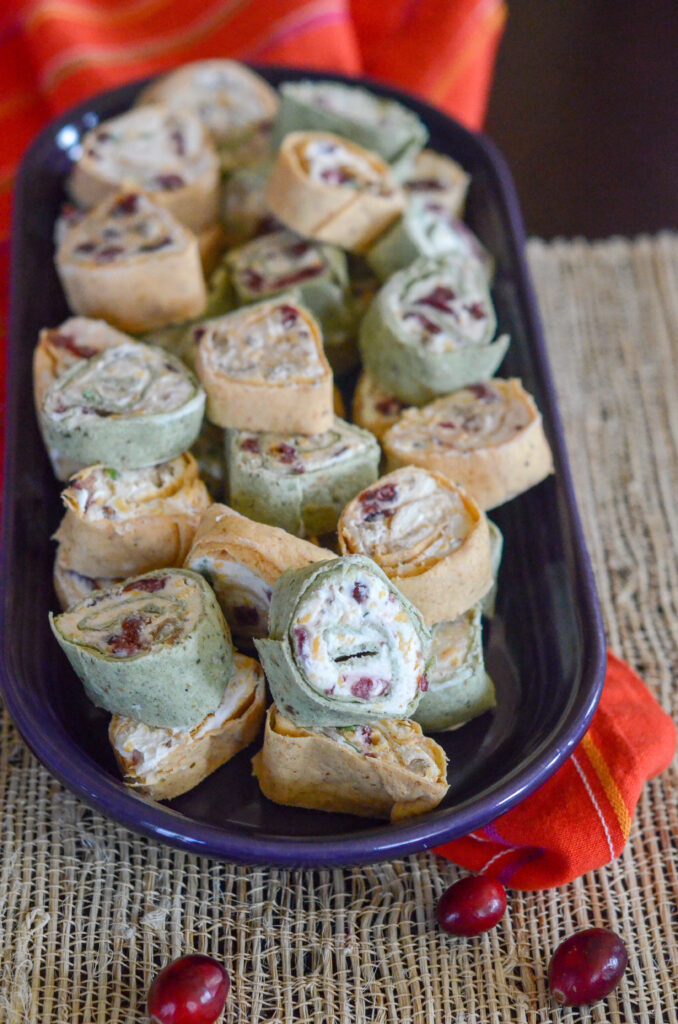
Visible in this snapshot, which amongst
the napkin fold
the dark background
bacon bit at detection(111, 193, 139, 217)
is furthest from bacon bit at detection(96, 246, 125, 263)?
the dark background

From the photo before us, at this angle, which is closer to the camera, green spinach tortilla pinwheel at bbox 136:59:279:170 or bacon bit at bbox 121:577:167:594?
bacon bit at bbox 121:577:167:594

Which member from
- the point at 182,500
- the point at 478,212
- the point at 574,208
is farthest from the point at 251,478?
the point at 574,208

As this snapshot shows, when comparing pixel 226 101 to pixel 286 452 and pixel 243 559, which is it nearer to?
pixel 286 452

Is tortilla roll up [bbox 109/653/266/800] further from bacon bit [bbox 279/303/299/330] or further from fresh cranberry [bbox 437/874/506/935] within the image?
bacon bit [bbox 279/303/299/330]

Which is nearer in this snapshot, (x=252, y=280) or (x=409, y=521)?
(x=409, y=521)

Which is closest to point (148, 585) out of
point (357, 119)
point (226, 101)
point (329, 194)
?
point (329, 194)

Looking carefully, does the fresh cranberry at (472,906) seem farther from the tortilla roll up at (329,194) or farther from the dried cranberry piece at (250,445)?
the tortilla roll up at (329,194)

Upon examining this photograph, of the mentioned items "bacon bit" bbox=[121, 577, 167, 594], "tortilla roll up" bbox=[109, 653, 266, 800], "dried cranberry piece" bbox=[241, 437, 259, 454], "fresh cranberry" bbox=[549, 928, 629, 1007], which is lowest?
"fresh cranberry" bbox=[549, 928, 629, 1007]

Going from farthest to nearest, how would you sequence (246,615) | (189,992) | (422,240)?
(422,240)
(246,615)
(189,992)
